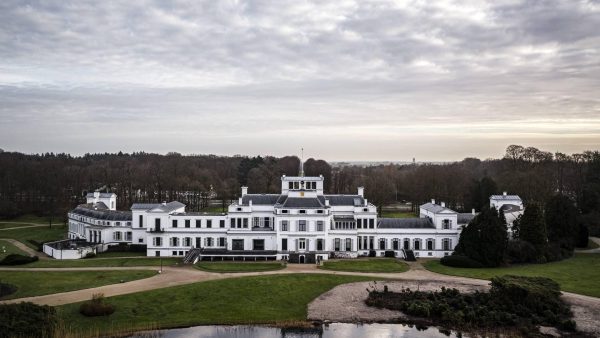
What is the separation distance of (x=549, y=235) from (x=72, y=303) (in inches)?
2097

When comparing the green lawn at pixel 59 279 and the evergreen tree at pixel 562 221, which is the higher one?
the evergreen tree at pixel 562 221

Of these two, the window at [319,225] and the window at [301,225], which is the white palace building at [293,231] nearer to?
the window at [319,225]

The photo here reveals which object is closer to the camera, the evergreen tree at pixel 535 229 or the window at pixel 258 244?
the evergreen tree at pixel 535 229

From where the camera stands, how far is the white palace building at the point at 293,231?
57.4 metres

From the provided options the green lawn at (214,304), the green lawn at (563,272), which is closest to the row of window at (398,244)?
the green lawn at (563,272)

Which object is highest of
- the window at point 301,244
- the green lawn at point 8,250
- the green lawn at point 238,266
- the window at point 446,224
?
the window at point 446,224

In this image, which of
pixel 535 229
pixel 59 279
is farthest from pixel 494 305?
pixel 59 279

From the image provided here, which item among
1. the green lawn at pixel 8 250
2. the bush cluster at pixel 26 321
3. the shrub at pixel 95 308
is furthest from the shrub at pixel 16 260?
the bush cluster at pixel 26 321

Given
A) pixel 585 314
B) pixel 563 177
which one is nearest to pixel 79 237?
pixel 585 314

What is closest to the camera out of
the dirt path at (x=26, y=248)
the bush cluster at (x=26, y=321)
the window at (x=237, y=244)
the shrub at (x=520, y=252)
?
the bush cluster at (x=26, y=321)

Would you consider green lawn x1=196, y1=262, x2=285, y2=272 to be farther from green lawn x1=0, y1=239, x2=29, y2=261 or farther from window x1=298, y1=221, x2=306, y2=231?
green lawn x1=0, y1=239, x2=29, y2=261

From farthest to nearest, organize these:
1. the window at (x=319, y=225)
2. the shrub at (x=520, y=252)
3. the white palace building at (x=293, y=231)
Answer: the window at (x=319, y=225) → the white palace building at (x=293, y=231) → the shrub at (x=520, y=252)

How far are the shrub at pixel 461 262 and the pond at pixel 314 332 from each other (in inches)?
759

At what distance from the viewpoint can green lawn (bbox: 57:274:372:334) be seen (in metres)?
34.5
